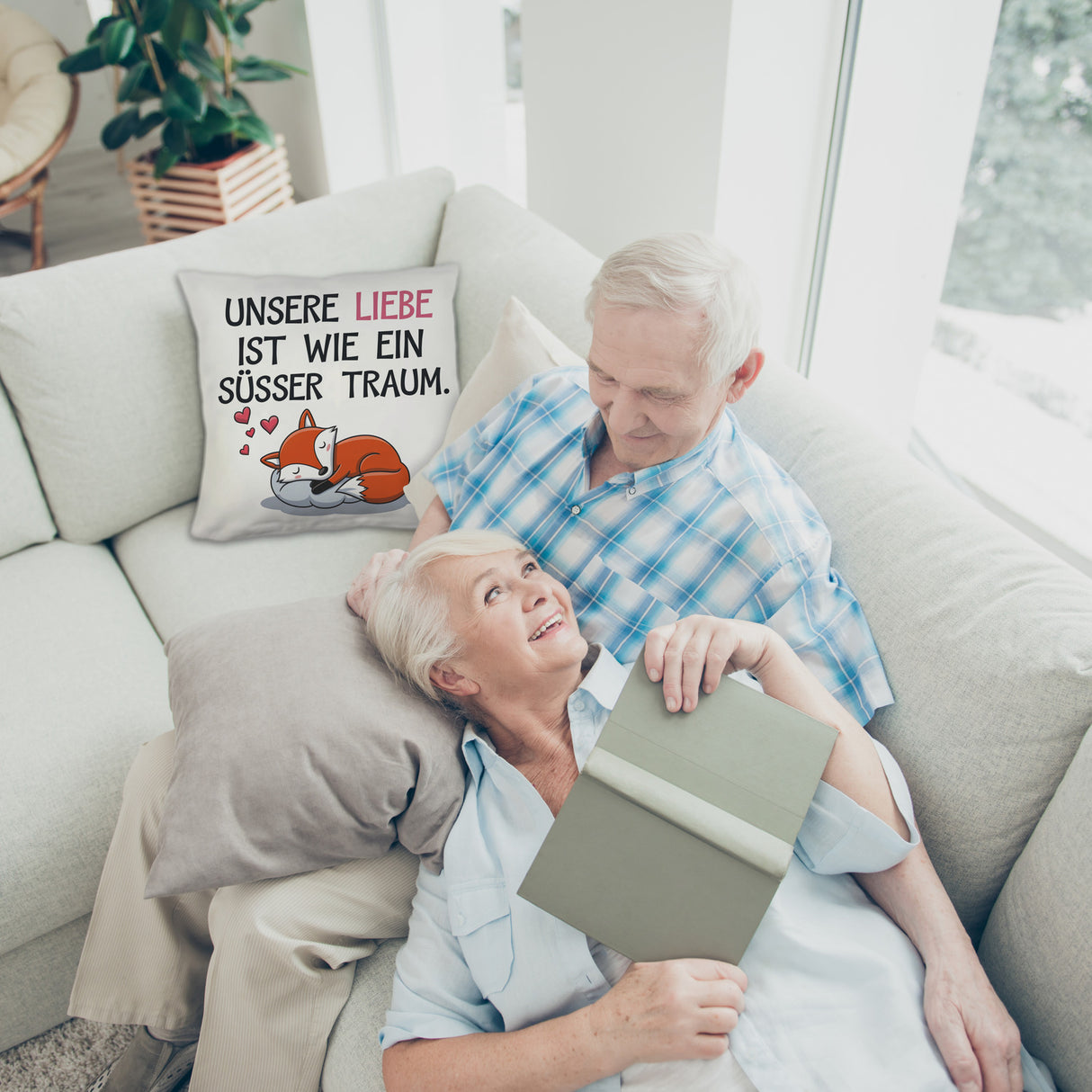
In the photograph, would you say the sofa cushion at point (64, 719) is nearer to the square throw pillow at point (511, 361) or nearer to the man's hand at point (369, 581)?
the man's hand at point (369, 581)

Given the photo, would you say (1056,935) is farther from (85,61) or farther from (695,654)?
(85,61)

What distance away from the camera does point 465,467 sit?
1.48 meters

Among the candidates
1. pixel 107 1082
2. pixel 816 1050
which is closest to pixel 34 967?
pixel 107 1082

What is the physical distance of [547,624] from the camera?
42.2 inches

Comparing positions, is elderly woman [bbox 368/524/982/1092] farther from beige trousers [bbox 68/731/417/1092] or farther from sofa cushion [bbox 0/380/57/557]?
sofa cushion [bbox 0/380/57/557]

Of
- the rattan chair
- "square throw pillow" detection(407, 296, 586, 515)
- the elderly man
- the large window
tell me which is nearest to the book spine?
the elderly man

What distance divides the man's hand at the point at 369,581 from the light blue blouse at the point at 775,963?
13.9 inches

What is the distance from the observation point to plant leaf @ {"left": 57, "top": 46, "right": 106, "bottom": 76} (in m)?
2.83

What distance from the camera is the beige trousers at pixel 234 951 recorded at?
102 centimetres

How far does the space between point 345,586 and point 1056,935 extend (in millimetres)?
1216

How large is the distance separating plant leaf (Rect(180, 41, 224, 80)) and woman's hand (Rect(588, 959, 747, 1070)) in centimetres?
296

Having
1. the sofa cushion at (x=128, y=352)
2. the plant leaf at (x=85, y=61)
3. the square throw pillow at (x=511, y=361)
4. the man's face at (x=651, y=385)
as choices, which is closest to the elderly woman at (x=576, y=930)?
the man's face at (x=651, y=385)

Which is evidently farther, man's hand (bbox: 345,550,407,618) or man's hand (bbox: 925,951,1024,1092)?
man's hand (bbox: 345,550,407,618)

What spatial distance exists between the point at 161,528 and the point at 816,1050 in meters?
1.53
